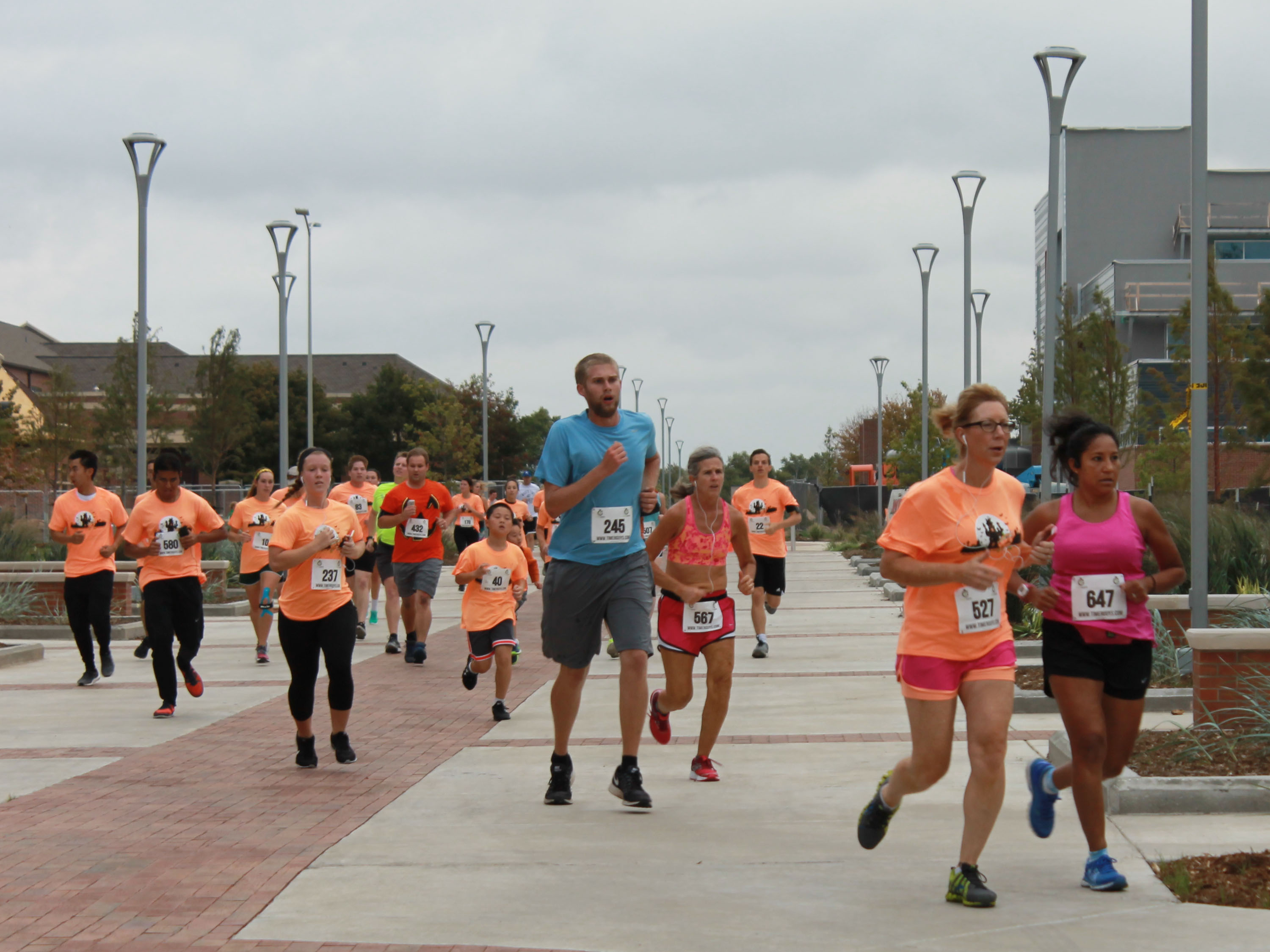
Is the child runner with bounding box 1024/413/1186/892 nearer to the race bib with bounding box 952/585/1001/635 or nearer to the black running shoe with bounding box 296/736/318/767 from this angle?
the race bib with bounding box 952/585/1001/635

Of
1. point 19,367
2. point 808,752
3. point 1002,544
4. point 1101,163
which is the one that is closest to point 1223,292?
point 808,752

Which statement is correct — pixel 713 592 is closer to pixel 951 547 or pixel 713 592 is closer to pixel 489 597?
pixel 951 547

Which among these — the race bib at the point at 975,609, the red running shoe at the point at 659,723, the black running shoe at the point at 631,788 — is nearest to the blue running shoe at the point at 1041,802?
the race bib at the point at 975,609

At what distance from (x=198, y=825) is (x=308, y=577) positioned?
5.43ft

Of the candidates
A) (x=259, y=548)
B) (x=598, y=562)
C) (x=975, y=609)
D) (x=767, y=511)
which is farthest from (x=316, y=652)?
(x=767, y=511)

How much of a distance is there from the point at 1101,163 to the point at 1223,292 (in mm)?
37302

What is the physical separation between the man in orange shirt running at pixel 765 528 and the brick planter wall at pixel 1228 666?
19.7ft

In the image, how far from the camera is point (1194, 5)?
28.9 feet

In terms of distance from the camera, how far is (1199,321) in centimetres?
881

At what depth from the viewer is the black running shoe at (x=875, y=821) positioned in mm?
5230

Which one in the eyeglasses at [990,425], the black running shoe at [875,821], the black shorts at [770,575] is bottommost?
the black running shoe at [875,821]

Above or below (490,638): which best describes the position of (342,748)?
below

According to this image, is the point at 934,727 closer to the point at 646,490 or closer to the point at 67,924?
the point at 646,490

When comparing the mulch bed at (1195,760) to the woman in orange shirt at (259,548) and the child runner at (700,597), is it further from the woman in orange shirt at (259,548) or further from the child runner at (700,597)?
the woman in orange shirt at (259,548)
